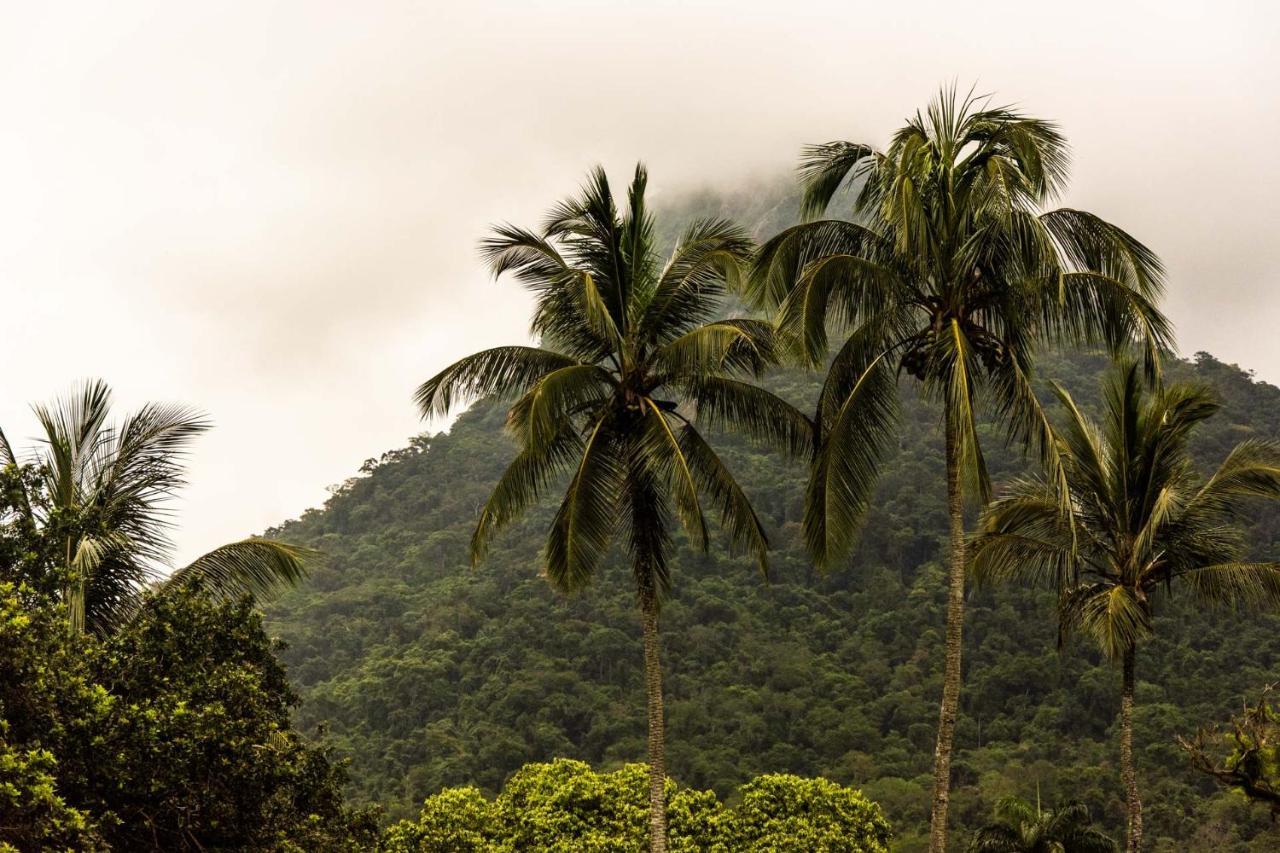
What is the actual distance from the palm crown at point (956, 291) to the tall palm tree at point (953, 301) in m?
0.01

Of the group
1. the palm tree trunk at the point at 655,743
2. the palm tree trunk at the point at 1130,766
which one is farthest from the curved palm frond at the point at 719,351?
the palm tree trunk at the point at 1130,766

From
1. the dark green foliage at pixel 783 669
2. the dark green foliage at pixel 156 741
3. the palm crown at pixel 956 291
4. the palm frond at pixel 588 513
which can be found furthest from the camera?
the dark green foliage at pixel 783 669

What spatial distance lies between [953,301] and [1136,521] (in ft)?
18.3

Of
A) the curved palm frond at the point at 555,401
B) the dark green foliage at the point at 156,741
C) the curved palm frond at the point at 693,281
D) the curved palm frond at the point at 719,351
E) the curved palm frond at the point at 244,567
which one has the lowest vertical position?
the dark green foliage at the point at 156,741

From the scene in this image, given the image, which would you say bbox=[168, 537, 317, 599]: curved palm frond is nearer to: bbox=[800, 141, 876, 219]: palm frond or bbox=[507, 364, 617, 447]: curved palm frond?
bbox=[507, 364, 617, 447]: curved palm frond

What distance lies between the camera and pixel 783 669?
2292 inches

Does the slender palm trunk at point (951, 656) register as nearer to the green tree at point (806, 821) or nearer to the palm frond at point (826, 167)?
the palm frond at point (826, 167)

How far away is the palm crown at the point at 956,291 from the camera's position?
43.1 feet

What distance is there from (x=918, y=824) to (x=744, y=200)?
356ft

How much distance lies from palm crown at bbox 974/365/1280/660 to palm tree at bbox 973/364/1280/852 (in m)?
0.01

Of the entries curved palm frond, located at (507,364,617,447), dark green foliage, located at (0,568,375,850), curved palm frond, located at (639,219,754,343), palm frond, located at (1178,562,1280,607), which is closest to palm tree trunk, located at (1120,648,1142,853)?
palm frond, located at (1178,562,1280,607)

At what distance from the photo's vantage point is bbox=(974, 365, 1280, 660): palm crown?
16844mm

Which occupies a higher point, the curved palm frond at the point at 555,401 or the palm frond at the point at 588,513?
the curved palm frond at the point at 555,401

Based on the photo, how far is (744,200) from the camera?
145750 mm
